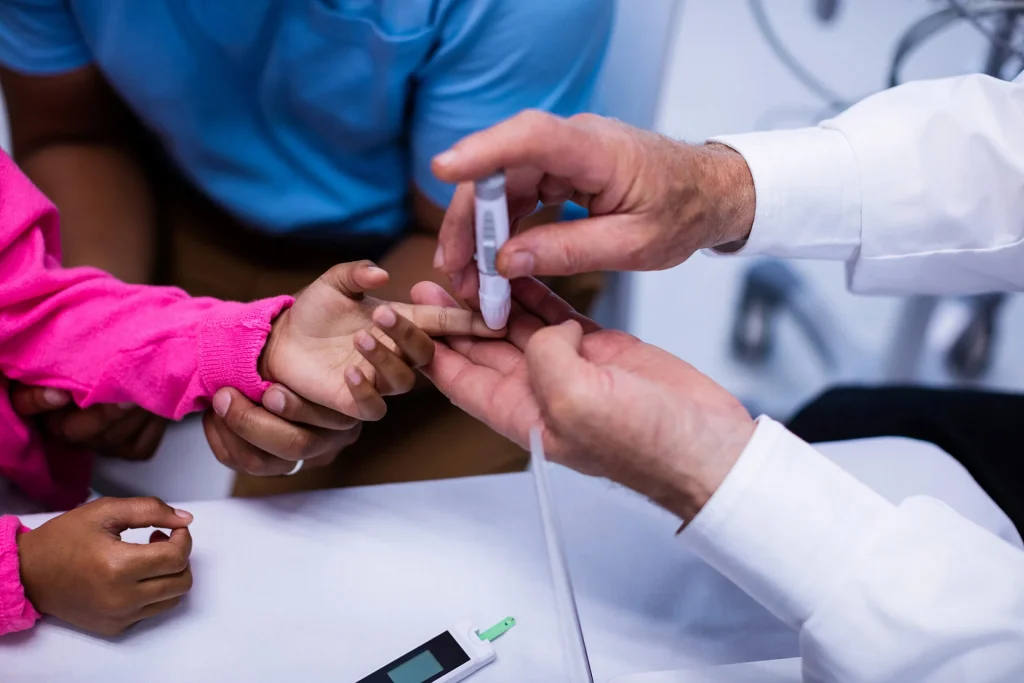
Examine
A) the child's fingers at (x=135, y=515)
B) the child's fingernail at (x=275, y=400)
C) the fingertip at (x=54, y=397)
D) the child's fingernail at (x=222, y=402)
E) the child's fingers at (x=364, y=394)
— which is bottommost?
the child's fingers at (x=135, y=515)

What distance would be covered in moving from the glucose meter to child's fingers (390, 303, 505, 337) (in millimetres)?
254

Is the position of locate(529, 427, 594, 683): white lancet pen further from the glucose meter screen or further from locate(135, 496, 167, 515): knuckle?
locate(135, 496, 167, 515): knuckle

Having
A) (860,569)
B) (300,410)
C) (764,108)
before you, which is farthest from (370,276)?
(764,108)

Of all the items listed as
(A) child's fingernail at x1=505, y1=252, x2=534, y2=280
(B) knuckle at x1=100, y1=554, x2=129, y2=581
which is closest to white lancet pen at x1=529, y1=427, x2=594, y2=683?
(A) child's fingernail at x1=505, y1=252, x2=534, y2=280

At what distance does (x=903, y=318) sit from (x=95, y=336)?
1413mm

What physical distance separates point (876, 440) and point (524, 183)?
0.48 metres

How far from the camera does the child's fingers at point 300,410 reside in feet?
2.45

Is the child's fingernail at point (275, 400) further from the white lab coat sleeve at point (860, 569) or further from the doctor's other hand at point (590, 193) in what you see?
the white lab coat sleeve at point (860, 569)

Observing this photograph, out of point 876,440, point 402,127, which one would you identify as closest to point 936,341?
point 876,440

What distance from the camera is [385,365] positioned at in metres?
0.70

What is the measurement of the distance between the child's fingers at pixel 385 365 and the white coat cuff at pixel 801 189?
0.35 metres

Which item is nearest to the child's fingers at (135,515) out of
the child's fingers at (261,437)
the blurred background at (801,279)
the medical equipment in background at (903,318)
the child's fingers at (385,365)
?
the child's fingers at (261,437)

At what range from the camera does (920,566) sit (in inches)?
22.2

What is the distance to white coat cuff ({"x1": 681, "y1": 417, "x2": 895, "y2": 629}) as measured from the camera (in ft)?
1.87
